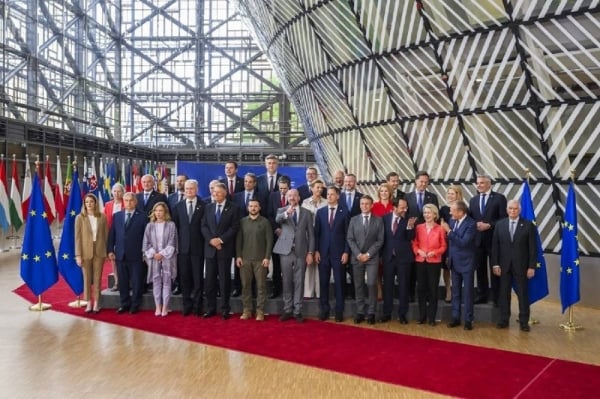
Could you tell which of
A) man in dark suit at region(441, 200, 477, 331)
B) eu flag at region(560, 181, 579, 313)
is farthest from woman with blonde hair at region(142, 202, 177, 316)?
eu flag at region(560, 181, 579, 313)

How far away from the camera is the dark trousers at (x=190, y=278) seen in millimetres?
8837

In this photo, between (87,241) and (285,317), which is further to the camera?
(87,241)

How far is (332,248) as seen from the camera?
8695 millimetres

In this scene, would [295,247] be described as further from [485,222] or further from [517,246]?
[517,246]

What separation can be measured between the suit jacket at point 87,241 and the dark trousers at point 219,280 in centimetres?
177

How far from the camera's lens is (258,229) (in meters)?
8.62

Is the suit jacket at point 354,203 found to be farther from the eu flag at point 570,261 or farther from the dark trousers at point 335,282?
the eu flag at point 570,261

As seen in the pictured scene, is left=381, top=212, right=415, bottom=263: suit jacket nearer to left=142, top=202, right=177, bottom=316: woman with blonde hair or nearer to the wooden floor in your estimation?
the wooden floor

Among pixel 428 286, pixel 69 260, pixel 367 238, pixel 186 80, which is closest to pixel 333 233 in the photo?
pixel 367 238

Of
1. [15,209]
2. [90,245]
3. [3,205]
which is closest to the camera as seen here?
[90,245]

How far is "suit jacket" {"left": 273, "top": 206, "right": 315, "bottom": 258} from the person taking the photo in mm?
8602

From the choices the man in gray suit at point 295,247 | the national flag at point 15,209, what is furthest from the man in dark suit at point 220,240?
the national flag at point 15,209

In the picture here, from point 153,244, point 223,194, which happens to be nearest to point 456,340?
point 223,194

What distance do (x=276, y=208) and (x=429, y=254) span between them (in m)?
2.49
